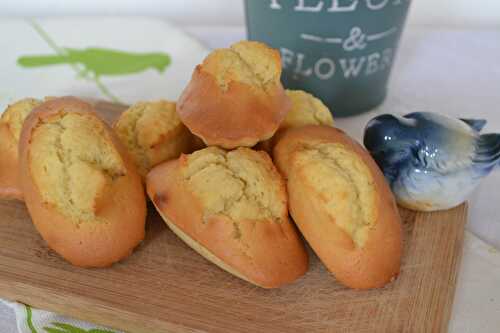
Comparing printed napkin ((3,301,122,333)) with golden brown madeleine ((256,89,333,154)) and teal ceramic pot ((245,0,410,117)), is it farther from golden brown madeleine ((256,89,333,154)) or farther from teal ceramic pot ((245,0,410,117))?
teal ceramic pot ((245,0,410,117))

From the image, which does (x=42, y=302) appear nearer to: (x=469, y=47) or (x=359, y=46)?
(x=359, y=46)

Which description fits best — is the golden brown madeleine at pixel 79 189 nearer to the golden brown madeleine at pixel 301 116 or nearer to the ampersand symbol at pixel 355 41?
the golden brown madeleine at pixel 301 116

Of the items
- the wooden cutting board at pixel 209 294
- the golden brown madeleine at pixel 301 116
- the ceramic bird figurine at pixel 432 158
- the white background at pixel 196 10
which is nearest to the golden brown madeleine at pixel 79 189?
the wooden cutting board at pixel 209 294

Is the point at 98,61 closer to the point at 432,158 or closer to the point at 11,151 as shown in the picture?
the point at 11,151

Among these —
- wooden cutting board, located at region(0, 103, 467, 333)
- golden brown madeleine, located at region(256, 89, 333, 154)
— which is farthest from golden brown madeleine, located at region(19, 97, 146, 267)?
golden brown madeleine, located at region(256, 89, 333, 154)

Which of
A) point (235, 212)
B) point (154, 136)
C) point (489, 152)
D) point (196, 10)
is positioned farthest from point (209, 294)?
point (196, 10)

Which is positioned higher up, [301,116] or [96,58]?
[301,116]
